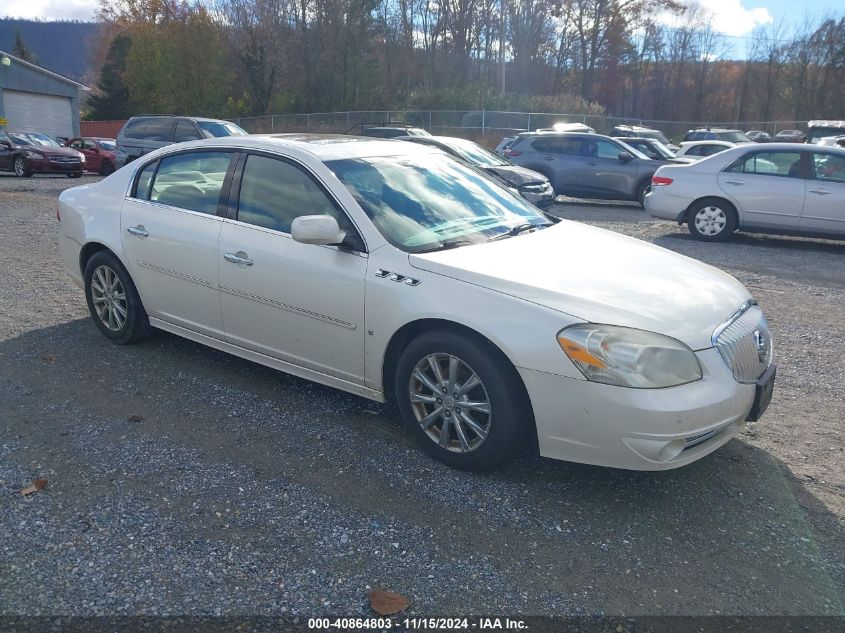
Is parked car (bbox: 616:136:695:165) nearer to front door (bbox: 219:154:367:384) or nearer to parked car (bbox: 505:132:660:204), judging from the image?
parked car (bbox: 505:132:660:204)

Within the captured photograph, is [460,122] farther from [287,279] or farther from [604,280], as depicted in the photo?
[604,280]

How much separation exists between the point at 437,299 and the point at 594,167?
1381 centimetres

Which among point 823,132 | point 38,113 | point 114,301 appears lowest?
point 114,301

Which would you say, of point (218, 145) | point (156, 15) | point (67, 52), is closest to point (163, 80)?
point (156, 15)

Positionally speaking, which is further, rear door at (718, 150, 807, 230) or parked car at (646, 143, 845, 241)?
rear door at (718, 150, 807, 230)

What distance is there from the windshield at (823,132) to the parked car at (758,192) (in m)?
16.3

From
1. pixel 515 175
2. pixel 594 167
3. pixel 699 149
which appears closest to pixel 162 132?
pixel 515 175

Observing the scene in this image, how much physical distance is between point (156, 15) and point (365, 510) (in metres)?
61.0

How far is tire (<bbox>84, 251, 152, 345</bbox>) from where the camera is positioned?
5.41 metres

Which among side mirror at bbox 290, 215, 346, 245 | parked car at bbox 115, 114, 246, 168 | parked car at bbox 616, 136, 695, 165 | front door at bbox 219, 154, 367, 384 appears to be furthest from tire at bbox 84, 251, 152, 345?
parked car at bbox 616, 136, 695, 165

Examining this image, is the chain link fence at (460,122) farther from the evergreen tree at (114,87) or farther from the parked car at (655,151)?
the parked car at (655,151)

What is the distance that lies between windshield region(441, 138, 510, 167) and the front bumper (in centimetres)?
1088

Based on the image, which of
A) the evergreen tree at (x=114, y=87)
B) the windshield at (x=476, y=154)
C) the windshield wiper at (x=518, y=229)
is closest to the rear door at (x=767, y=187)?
the windshield at (x=476, y=154)

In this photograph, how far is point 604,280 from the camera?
3727 millimetres
